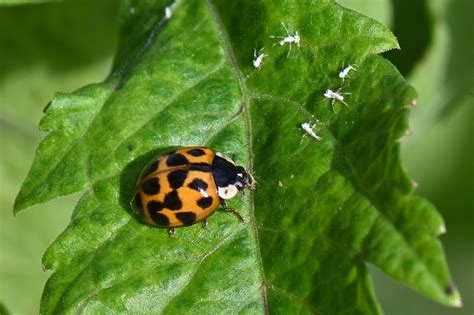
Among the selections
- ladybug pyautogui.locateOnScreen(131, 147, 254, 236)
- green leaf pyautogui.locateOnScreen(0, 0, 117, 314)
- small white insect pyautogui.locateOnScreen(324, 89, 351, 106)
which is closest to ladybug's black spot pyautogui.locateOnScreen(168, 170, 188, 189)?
ladybug pyautogui.locateOnScreen(131, 147, 254, 236)

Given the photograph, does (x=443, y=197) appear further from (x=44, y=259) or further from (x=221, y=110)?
(x=44, y=259)

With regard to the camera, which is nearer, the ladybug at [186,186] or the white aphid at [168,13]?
the ladybug at [186,186]

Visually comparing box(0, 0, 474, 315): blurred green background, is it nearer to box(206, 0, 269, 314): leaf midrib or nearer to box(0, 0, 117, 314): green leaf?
box(0, 0, 117, 314): green leaf

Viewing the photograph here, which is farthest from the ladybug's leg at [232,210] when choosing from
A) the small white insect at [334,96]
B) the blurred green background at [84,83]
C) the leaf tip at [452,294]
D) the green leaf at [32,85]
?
the green leaf at [32,85]

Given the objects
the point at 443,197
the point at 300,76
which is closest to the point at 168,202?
the point at 300,76

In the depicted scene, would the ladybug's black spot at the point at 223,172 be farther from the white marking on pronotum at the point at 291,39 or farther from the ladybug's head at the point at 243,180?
the white marking on pronotum at the point at 291,39
